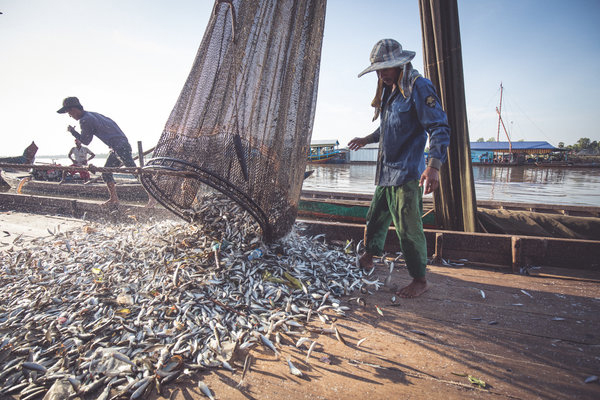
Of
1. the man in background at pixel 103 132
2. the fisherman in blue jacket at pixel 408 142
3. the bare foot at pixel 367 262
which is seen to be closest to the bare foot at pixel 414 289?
the fisherman in blue jacket at pixel 408 142

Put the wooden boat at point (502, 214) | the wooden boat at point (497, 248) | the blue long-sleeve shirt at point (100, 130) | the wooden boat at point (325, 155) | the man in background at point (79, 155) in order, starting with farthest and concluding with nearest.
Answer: the wooden boat at point (325, 155)
the man in background at point (79, 155)
the blue long-sleeve shirt at point (100, 130)
the wooden boat at point (502, 214)
the wooden boat at point (497, 248)

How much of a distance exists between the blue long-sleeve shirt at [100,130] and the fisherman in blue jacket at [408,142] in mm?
6144

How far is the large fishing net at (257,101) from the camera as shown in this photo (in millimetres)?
3150

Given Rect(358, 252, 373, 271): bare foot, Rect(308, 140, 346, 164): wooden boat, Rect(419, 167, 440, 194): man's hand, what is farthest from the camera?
Rect(308, 140, 346, 164): wooden boat

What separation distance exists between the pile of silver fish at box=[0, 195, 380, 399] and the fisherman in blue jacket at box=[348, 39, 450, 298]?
637 mm

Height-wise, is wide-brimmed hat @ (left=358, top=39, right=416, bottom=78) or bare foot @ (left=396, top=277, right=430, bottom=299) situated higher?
wide-brimmed hat @ (left=358, top=39, right=416, bottom=78)

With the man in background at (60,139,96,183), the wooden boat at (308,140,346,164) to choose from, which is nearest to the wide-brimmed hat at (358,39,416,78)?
the man in background at (60,139,96,183)

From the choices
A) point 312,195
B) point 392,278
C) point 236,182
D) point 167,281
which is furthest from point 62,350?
point 312,195

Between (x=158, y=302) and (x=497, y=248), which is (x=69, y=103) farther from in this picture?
(x=497, y=248)

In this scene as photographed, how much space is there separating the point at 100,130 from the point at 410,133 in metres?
6.83

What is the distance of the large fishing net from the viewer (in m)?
3.15

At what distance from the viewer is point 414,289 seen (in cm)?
273

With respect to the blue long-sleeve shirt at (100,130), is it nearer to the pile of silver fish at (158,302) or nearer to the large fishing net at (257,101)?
the pile of silver fish at (158,302)

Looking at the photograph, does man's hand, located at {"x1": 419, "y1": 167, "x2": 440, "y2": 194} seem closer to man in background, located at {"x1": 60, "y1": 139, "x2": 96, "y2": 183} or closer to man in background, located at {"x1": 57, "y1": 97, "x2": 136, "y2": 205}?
man in background, located at {"x1": 57, "y1": 97, "x2": 136, "y2": 205}
